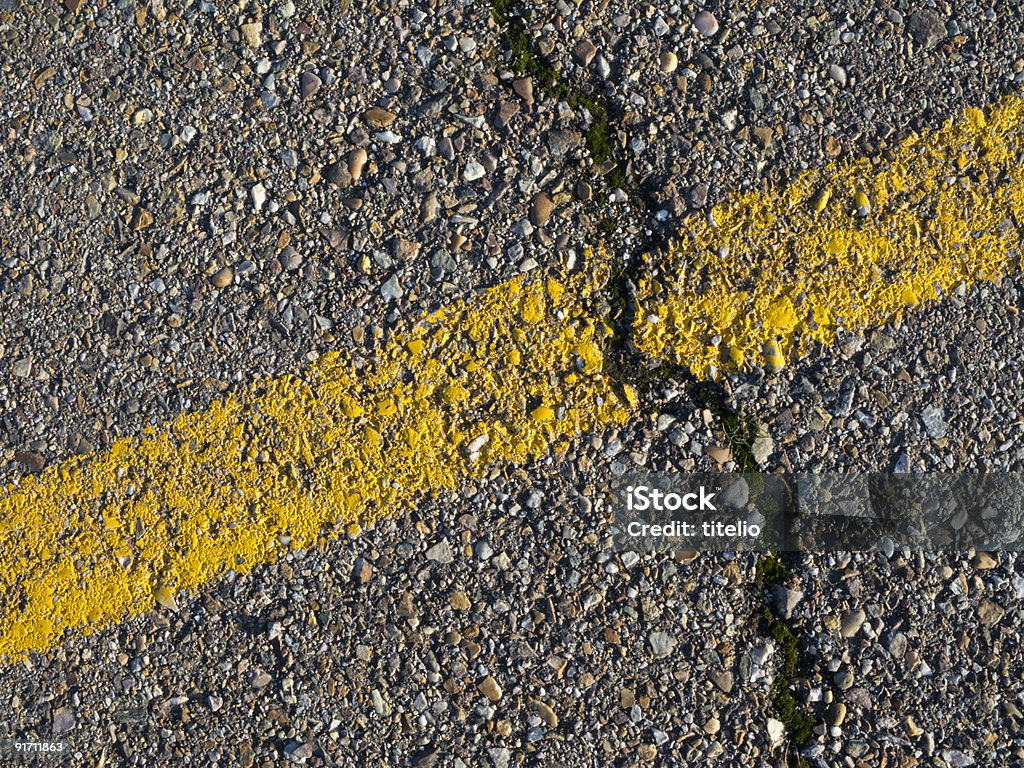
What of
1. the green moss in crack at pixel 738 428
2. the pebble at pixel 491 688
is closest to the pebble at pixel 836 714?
the green moss in crack at pixel 738 428

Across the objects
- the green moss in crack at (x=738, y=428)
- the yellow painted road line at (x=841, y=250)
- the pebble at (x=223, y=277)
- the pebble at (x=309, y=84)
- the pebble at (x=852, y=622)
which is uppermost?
the pebble at (x=309, y=84)

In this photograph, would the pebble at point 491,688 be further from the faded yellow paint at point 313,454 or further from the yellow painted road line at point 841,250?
the yellow painted road line at point 841,250

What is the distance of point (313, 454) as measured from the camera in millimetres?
2186

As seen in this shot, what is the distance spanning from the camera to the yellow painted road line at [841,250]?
7.04ft

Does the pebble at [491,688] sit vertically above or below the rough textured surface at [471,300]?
below

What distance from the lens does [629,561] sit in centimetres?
214

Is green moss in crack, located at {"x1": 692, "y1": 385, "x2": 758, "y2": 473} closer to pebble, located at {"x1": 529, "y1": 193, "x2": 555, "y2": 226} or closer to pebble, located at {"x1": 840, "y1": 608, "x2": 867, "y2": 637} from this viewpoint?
pebble, located at {"x1": 840, "y1": 608, "x2": 867, "y2": 637}

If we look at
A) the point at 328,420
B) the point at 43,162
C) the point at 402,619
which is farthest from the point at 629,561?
the point at 43,162

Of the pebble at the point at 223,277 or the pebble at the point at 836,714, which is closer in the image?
the pebble at the point at 836,714

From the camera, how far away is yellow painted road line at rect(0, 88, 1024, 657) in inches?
84.7

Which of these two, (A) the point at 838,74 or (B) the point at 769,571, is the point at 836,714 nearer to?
(B) the point at 769,571

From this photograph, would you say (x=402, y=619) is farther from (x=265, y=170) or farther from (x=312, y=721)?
(x=265, y=170)

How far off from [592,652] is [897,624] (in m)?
0.78

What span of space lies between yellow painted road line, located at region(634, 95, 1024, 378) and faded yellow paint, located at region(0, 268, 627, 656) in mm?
261
